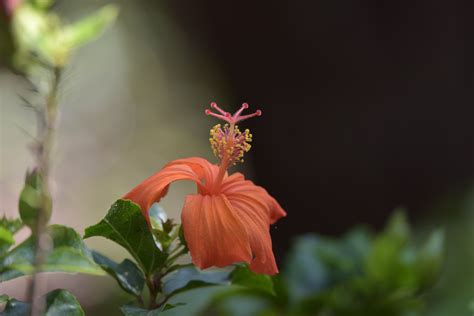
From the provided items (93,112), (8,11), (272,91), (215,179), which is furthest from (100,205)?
(215,179)

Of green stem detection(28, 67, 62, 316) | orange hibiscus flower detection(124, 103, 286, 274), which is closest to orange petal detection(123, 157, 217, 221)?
orange hibiscus flower detection(124, 103, 286, 274)

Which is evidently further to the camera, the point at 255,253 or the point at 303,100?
the point at 303,100

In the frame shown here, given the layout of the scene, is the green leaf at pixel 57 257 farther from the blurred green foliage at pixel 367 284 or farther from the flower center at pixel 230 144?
the blurred green foliage at pixel 367 284

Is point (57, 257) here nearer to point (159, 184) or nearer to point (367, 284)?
point (159, 184)

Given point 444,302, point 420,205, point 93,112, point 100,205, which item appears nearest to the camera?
point 444,302

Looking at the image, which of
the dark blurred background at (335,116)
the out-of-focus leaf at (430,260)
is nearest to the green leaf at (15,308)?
the out-of-focus leaf at (430,260)

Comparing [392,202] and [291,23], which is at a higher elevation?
[291,23]

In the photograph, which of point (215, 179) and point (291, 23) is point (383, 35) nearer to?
point (291, 23)

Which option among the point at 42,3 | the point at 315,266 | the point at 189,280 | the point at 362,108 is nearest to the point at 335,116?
the point at 362,108
